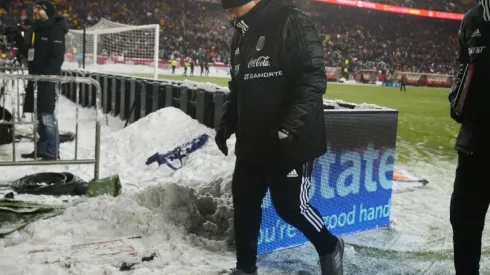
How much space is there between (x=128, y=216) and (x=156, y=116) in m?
3.99

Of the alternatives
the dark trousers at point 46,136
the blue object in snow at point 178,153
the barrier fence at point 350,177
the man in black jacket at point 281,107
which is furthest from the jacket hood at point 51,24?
the man in black jacket at point 281,107

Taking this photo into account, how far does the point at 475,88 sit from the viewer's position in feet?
7.95

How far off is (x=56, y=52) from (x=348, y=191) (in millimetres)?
4382

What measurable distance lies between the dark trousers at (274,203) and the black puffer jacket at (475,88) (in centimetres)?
80

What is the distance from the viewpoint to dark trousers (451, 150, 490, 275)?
243 cm

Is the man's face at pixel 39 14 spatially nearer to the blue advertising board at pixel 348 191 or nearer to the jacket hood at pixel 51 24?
the jacket hood at pixel 51 24

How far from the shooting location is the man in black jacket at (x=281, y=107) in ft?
8.48

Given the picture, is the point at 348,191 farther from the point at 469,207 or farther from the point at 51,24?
the point at 51,24

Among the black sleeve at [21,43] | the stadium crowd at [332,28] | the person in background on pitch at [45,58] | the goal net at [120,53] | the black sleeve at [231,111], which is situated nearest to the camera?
the black sleeve at [231,111]

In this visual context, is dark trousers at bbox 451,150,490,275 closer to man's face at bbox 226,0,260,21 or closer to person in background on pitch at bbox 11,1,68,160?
man's face at bbox 226,0,260,21

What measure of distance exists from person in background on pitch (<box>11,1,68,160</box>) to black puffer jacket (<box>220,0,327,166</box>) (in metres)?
4.51

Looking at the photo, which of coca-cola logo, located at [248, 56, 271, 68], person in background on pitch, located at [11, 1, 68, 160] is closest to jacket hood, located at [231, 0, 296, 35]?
coca-cola logo, located at [248, 56, 271, 68]

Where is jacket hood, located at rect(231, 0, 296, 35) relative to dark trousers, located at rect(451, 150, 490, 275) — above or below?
above

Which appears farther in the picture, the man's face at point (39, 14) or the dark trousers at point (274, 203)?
the man's face at point (39, 14)
